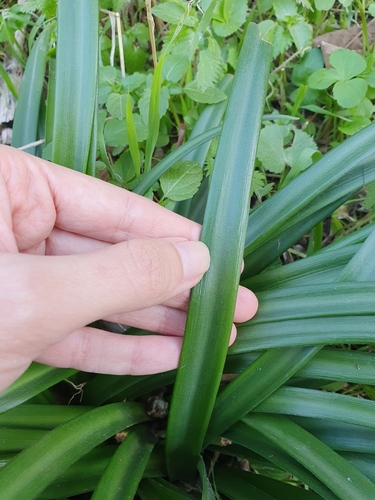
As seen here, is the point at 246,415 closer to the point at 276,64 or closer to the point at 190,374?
the point at 190,374

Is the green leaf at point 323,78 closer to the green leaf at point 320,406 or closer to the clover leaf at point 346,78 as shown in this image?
the clover leaf at point 346,78

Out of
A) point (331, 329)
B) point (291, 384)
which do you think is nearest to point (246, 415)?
point (291, 384)

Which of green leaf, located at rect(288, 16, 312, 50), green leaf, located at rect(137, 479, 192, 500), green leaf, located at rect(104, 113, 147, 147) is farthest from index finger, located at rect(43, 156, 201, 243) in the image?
green leaf, located at rect(288, 16, 312, 50)

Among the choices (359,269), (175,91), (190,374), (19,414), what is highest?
(175,91)

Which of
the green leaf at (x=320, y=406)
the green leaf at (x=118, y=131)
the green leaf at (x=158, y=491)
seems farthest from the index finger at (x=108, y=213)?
the green leaf at (x=158, y=491)

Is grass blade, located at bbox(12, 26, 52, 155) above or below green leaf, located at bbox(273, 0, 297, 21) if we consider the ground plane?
below

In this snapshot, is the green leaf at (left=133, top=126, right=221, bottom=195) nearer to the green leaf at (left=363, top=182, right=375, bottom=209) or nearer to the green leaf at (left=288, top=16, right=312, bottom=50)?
the green leaf at (left=363, top=182, right=375, bottom=209)
